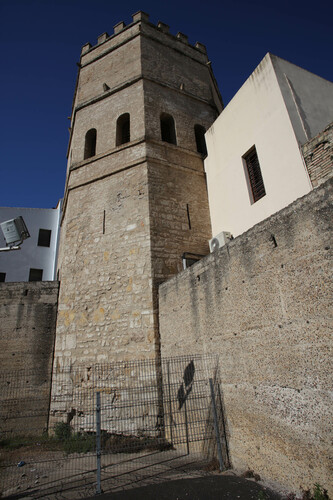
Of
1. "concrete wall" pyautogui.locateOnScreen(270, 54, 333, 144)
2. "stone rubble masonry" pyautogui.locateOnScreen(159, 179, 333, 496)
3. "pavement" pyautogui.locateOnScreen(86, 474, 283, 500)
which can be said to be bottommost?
"pavement" pyautogui.locateOnScreen(86, 474, 283, 500)

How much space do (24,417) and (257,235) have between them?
24.4 ft

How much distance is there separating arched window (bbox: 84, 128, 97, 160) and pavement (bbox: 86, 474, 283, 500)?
9790 millimetres

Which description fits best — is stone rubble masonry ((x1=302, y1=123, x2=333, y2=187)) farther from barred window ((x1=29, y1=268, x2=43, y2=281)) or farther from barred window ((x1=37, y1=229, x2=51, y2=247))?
barred window ((x1=37, y1=229, x2=51, y2=247))

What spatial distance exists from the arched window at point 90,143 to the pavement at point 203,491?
32.1ft

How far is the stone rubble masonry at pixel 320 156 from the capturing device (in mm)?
5375

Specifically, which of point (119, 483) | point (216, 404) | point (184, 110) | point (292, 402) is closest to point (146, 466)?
point (119, 483)

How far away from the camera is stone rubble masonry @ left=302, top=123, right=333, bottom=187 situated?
5.38m

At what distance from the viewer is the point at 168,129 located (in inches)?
447

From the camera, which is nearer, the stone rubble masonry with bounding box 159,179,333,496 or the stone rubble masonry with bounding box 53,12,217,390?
the stone rubble masonry with bounding box 159,179,333,496

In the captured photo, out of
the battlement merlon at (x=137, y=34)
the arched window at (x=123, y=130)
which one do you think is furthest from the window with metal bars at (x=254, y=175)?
the battlement merlon at (x=137, y=34)

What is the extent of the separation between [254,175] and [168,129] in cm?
502

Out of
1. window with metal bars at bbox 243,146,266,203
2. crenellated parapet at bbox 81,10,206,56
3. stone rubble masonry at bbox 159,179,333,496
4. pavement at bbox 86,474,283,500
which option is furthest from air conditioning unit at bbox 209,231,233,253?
crenellated parapet at bbox 81,10,206,56

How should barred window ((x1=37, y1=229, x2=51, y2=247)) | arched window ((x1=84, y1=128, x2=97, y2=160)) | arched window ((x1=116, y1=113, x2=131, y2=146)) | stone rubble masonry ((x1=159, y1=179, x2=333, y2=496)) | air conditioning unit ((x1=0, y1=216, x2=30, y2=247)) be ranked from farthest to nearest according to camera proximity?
barred window ((x1=37, y1=229, x2=51, y2=247))
arched window ((x1=84, y1=128, x2=97, y2=160))
arched window ((x1=116, y1=113, x2=131, y2=146))
air conditioning unit ((x1=0, y1=216, x2=30, y2=247))
stone rubble masonry ((x1=159, y1=179, x2=333, y2=496))

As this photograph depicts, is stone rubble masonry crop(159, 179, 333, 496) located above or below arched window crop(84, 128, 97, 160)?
below
